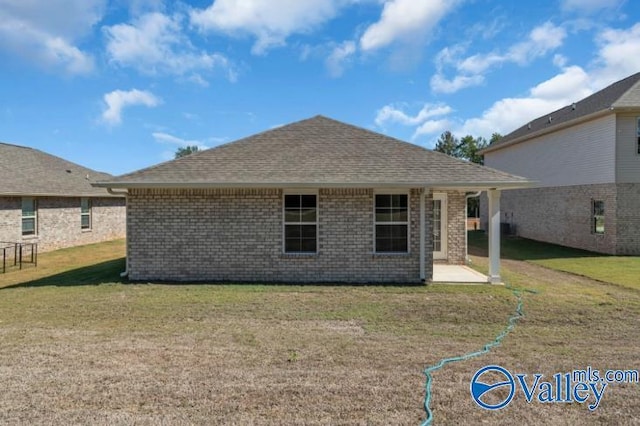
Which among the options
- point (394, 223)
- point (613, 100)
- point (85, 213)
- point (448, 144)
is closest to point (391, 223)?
point (394, 223)

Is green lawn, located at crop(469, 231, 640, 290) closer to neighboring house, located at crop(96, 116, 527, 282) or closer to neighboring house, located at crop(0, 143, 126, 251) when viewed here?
neighboring house, located at crop(96, 116, 527, 282)

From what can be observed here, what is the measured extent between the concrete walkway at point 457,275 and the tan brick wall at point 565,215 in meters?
Answer: 8.21

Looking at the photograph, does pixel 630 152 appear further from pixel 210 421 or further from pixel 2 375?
pixel 2 375

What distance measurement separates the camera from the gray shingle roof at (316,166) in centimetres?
923

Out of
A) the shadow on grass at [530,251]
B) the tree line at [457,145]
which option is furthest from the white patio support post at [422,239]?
the tree line at [457,145]

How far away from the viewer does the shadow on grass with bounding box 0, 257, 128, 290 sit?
9.80 meters

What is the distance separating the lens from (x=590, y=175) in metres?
16.8

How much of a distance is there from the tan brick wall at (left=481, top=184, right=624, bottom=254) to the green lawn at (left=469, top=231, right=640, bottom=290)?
55 cm

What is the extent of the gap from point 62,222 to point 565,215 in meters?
24.0

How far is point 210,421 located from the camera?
11.2 feet

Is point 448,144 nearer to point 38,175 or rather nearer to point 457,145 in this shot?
point 457,145

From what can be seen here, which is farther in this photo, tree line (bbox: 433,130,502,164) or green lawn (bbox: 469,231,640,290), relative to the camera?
tree line (bbox: 433,130,502,164)

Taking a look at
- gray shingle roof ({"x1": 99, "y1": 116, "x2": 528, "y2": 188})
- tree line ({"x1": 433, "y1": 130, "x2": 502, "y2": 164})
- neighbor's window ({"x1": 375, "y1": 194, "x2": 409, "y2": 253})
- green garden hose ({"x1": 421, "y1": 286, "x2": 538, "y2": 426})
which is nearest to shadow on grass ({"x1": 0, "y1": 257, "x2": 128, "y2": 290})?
gray shingle roof ({"x1": 99, "y1": 116, "x2": 528, "y2": 188})

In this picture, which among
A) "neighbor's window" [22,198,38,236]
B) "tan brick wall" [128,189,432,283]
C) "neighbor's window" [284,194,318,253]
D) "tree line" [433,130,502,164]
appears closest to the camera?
"tan brick wall" [128,189,432,283]
